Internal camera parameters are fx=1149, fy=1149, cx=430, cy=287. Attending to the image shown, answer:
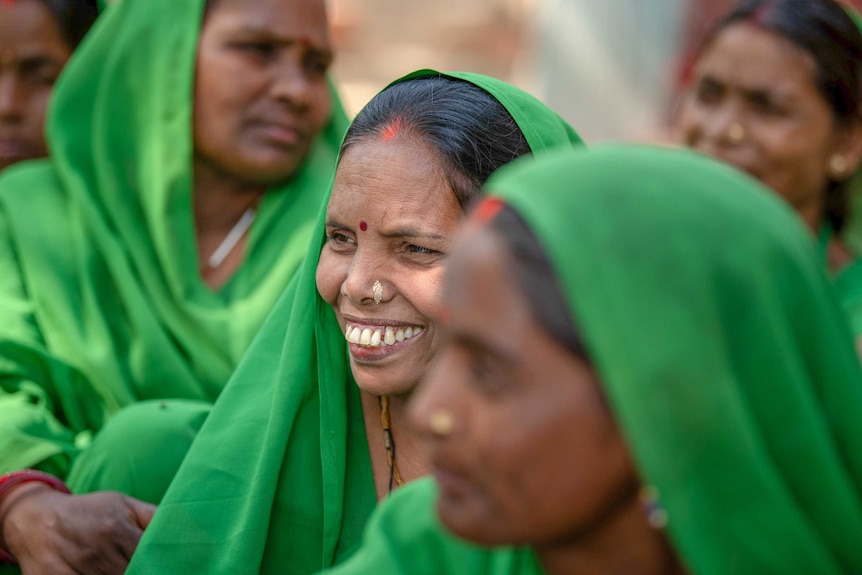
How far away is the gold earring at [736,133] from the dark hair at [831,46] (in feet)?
0.96

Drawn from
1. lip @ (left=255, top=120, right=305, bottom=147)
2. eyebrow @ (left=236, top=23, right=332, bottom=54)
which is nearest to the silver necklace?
lip @ (left=255, top=120, right=305, bottom=147)

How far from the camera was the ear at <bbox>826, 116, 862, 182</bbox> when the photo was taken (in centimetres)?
407

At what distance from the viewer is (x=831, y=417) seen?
1.49 m

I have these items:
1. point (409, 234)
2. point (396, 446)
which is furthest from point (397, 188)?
point (396, 446)

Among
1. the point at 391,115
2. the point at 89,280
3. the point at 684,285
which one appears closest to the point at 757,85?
the point at 391,115

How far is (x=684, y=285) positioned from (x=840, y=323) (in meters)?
0.29

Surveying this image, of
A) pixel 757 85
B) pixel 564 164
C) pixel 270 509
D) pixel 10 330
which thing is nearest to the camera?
pixel 564 164

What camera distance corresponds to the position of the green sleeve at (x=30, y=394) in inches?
121

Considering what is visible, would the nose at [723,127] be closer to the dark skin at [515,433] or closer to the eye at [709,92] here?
the eye at [709,92]

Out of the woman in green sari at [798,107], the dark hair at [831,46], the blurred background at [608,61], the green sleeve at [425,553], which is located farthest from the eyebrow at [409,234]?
the blurred background at [608,61]

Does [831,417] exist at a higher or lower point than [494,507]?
higher

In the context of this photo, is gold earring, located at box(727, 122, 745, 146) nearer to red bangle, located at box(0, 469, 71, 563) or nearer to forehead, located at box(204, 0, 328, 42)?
forehead, located at box(204, 0, 328, 42)

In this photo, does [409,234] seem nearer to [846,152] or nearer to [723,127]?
[723,127]

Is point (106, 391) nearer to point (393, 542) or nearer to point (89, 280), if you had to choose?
point (89, 280)
